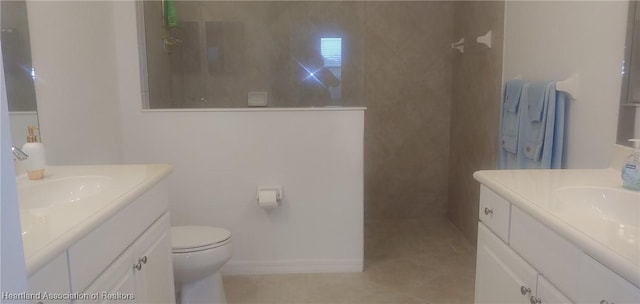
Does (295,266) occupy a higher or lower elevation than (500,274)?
lower

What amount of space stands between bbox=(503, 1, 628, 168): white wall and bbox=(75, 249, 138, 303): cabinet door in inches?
69.6

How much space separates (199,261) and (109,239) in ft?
2.86

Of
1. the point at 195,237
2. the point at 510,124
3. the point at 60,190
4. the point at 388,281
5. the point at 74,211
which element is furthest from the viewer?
the point at 388,281

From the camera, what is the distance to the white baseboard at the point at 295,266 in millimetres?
2855

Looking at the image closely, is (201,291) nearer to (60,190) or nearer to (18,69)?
(60,190)

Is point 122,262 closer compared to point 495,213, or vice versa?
point 122,262

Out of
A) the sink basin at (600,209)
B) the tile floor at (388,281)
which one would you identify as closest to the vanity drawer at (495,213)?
the sink basin at (600,209)

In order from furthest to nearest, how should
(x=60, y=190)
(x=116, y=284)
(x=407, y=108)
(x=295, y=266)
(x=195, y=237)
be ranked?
(x=407, y=108)
(x=295, y=266)
(x=195, y=237)
(x=60, y=190)
(x=116, y=284)

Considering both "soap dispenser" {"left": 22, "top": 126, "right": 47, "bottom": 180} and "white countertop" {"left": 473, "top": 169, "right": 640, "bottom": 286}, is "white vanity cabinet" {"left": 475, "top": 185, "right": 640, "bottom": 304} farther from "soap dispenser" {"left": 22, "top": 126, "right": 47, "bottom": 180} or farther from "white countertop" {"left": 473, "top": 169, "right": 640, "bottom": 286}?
"soap dispenser" {"left": 22, "top": 126, "right": 47, "bottom": 180}

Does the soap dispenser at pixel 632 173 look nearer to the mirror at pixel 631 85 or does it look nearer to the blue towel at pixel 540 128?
the mirror at pixel 631 85

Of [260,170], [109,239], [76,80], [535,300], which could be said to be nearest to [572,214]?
[535,300]

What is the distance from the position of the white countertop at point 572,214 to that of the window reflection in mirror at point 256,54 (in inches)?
56.7

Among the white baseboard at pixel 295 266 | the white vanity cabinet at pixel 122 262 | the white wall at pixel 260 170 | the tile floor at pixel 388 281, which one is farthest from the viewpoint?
the white baseboard at pixel 295 266

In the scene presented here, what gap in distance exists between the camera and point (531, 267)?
1.32 metres
